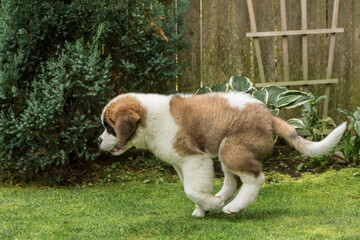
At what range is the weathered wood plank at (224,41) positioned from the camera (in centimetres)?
841

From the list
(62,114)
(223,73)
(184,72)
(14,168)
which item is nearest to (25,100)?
(62,114)

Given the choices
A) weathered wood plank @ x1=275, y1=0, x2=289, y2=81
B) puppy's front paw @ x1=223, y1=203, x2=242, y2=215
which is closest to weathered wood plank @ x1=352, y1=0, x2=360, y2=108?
weathered wood plank @ x1=275, y1=0, x2=289, y2=81

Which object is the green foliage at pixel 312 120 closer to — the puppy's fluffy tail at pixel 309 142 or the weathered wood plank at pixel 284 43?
the weathered wood plank at pixel 284 43

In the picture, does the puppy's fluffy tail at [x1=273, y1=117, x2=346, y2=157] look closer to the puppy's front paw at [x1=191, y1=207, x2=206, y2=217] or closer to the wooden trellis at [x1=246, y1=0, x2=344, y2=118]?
the puppy's front paw at [x1=191, y1=207, x2=206, y2=217]

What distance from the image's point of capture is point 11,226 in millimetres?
4777

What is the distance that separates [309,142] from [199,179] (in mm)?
1049

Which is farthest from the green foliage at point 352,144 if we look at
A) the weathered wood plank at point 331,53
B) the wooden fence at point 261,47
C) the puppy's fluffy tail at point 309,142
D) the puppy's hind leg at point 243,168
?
the puppy's hind leg at point 243,168

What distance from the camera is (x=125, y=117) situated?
Answer: 15.4 ft

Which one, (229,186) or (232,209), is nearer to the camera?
(232,209)

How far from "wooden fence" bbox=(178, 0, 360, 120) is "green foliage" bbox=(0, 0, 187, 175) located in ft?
4.35

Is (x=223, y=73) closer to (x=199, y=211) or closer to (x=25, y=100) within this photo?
(x=25, y=100)

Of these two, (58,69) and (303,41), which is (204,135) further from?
(303,41)

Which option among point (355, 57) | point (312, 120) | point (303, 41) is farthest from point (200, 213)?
point (355, 57)

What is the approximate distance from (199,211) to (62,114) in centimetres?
266
